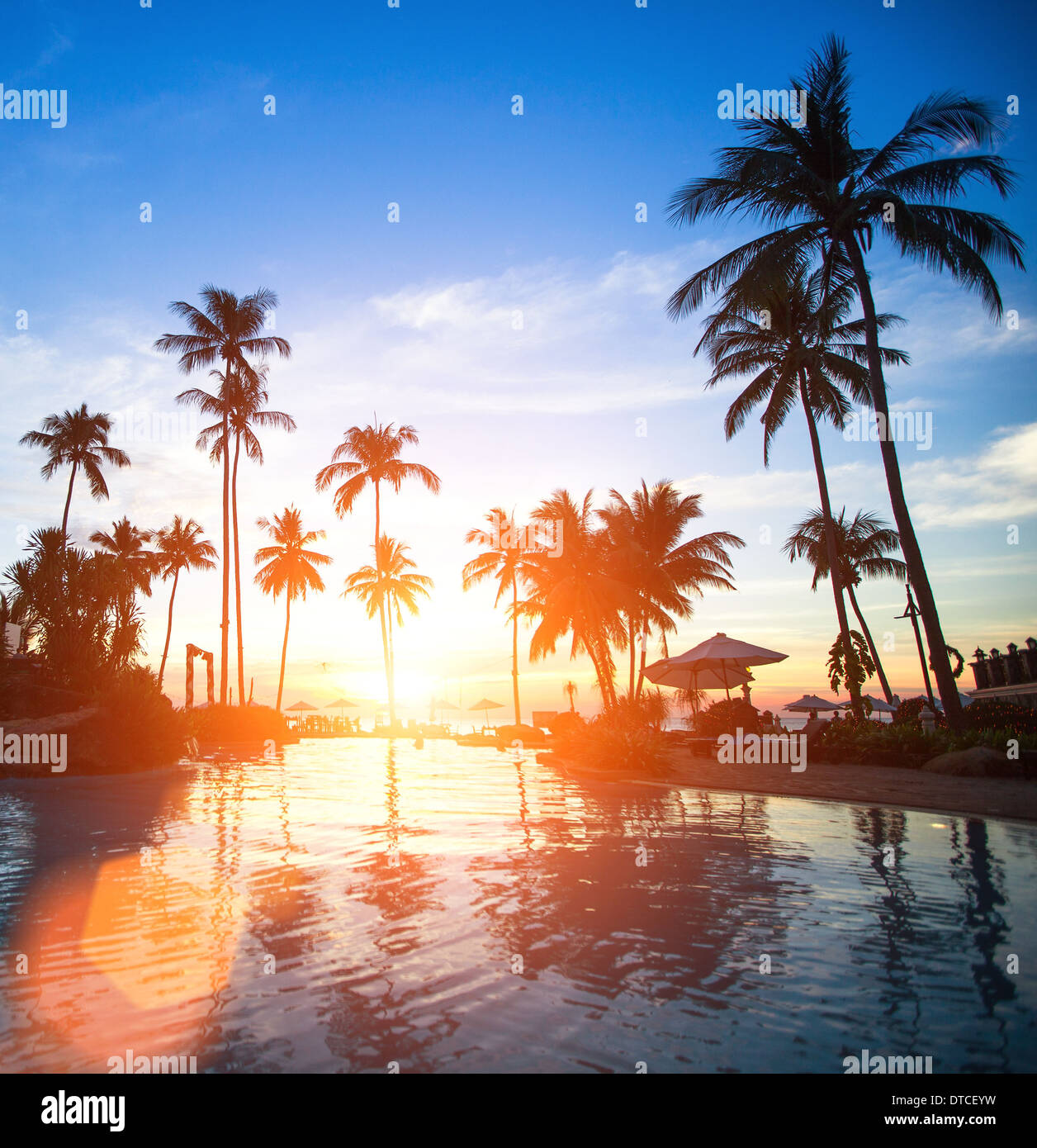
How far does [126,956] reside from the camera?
4406 millimetres

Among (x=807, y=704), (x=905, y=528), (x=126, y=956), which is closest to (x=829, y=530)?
(x=905, y=528)

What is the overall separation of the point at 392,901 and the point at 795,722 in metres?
46.8

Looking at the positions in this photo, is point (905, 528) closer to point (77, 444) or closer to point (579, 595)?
point (579, 595)

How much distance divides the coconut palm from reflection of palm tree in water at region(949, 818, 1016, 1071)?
20.2 m

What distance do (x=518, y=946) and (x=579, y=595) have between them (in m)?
24.0

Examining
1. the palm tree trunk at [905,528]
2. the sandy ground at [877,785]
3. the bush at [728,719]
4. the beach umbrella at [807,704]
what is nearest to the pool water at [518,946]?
the sandy ground at [877,785]

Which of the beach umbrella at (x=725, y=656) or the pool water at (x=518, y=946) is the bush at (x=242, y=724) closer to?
the beach umbrella at (x=725, y=656)

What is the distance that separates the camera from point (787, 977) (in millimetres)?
4016

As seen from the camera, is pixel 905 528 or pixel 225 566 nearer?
pixel 905 528

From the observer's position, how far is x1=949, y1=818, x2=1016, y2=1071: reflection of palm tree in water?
3729 millimetres

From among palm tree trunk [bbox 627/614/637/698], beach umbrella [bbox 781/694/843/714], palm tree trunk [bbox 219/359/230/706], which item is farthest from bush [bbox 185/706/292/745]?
beach umbrella [bbox 781/694/843/714]

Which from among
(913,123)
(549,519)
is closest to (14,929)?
(913,123)

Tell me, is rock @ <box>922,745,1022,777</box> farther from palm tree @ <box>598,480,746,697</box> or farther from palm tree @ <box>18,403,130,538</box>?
palm tree @ <box>18,403,130,538</box>

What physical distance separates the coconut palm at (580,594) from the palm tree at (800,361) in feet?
26.7
